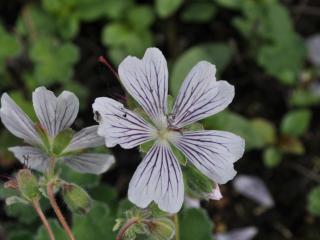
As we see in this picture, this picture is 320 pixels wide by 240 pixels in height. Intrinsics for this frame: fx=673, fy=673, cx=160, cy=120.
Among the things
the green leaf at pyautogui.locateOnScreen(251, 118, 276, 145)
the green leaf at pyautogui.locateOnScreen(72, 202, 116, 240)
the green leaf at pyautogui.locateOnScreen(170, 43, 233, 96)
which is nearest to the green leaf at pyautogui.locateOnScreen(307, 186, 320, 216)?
the green leaf at pyautogui.locateOnScreen(251, 118, 276, 145)

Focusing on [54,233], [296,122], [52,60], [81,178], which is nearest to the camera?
[54,233]

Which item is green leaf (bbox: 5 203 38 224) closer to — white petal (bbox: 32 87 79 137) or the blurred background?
the blurred background

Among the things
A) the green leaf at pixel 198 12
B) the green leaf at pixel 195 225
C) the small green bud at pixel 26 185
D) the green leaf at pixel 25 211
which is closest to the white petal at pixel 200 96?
the small green bud at pixel 26 185

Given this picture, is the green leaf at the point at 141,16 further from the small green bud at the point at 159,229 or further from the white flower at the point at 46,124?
the small green bud at the point at 159,229

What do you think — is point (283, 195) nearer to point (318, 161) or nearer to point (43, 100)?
point (318, 161)

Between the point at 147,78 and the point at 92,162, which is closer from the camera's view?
the point at 147,78

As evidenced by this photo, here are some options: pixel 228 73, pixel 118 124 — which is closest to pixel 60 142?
→ pixel 118 124

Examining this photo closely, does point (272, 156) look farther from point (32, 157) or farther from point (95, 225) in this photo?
point (32, 157)
